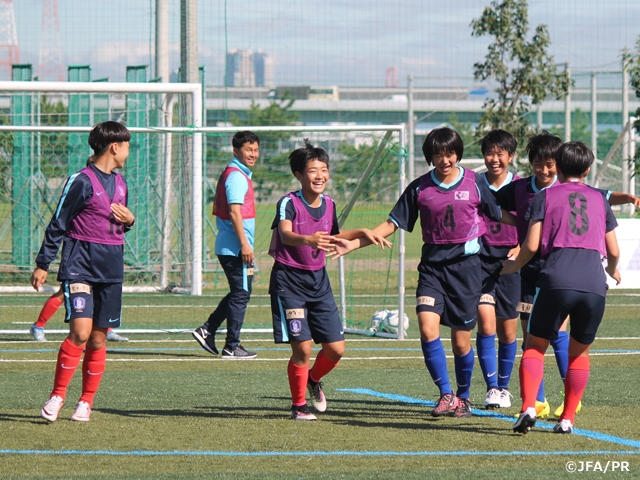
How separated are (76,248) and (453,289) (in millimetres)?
2251

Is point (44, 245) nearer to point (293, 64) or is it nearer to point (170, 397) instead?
point (170, 397)

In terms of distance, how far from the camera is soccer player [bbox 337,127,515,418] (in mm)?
6320

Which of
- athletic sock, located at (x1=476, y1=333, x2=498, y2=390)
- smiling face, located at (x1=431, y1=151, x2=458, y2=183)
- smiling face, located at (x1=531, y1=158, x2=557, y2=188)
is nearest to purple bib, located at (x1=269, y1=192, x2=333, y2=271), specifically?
smiling face, located at (x1=431, y1=151, x2=458, y2=183)

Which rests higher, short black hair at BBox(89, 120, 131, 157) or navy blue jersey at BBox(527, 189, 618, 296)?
short black hair at BBox(89, 120, 131, 157)

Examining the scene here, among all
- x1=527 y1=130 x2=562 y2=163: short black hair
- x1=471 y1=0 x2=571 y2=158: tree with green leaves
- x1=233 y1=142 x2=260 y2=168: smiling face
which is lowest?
x1=527 y1=130 x2=562 y2=163: short black hair

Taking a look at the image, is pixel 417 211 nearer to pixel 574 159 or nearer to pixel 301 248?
pixel 301 248

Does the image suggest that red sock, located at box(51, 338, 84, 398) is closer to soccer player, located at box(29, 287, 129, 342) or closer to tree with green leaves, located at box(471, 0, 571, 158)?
soccer player, located at box(29, 287, 129, 342)

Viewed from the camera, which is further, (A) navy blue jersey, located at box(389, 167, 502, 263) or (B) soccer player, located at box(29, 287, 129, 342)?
(B) soccer player, located at box(29, 287, 129, 342)

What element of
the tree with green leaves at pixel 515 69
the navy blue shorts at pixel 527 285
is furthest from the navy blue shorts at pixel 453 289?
the tree with green leaves at pixel 515 69

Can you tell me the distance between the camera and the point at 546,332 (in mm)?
5711

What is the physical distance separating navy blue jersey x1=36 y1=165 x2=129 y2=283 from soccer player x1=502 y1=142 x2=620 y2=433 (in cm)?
238

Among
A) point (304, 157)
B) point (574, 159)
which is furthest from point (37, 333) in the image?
point (574, 159)

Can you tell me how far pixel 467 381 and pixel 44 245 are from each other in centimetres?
269

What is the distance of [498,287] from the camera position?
6.96 metres
